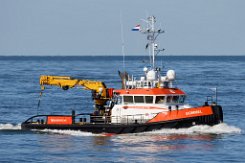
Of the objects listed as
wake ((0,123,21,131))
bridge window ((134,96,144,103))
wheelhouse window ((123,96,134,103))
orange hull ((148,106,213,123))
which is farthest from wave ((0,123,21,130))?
orange hull ((148,106,213,123))

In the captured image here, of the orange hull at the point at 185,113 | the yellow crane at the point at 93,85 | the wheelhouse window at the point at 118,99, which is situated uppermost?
the yellow crane at the point at 93,85

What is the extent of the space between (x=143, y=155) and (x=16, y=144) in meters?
8.39

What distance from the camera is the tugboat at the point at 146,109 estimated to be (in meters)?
46.5

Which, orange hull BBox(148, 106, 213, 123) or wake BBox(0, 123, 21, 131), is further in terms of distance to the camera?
wake BBox(0, 123, 21, 131)

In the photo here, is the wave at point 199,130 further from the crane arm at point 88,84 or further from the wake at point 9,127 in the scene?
the wake at point 9,127

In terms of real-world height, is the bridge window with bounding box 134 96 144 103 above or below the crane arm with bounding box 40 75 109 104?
below

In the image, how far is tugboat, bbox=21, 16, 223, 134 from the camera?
46500 mm

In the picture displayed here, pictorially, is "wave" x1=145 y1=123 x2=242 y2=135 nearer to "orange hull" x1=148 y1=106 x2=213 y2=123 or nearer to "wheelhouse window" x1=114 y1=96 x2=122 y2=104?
"orange hull" x1=148 y1=106 x2=213 y2=123

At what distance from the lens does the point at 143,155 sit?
39.7 m

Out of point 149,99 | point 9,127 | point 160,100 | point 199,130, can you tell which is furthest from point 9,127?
point 199,130

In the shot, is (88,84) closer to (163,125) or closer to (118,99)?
(118,99)

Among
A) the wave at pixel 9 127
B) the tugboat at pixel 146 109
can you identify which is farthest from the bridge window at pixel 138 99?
the wave at pixel 9 127
